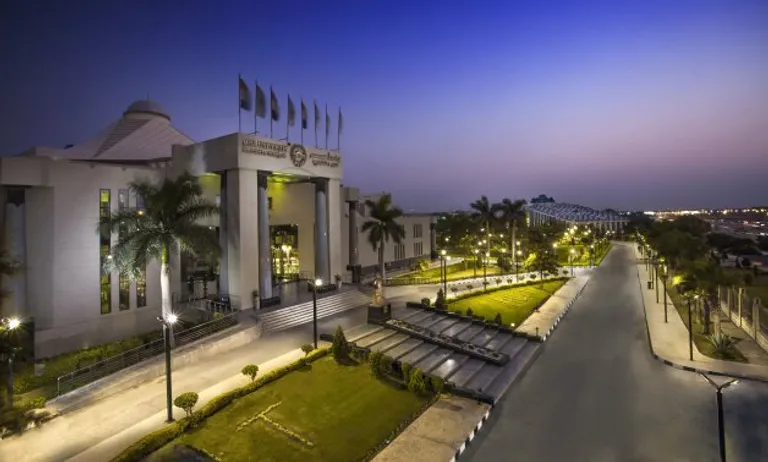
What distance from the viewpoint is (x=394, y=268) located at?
5469 centimetres

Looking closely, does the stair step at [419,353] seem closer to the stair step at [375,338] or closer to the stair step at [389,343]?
the stair step at [389,343]

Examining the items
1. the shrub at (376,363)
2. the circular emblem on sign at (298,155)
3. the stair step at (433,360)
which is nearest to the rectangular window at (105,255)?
the circular emblem on sign at (298,155)

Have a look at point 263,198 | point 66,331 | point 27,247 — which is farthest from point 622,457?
point 27,247

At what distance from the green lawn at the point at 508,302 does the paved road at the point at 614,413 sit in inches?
277

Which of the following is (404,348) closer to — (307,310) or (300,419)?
(300,419)

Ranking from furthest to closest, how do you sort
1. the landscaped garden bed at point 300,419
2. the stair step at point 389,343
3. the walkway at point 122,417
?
the stair step at point 389,343, the landscaped garden bed at point 300,419, the walkway at point 122,417

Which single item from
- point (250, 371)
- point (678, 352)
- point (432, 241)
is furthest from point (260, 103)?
point (432, 241)

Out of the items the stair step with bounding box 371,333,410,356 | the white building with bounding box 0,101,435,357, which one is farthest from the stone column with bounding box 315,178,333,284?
the stair step with bounding box 371,333,410,356

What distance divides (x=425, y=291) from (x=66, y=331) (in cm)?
2753

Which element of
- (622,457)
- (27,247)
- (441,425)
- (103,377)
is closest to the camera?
(622,457)

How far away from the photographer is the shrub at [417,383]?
1780 centimetres

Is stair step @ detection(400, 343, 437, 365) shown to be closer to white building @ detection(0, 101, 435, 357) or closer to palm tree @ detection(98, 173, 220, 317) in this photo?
palm tree @ detection(98, 173, 220, 317)

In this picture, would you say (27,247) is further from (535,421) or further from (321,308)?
(535,421)

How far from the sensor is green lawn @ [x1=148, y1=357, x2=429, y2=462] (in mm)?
13617
